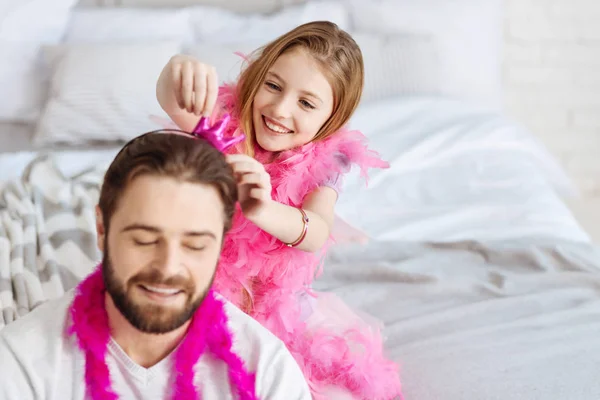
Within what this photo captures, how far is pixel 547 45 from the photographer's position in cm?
311

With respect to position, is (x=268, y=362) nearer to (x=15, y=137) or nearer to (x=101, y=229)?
(x=101, y=229)

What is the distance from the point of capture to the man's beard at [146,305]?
2.72ft

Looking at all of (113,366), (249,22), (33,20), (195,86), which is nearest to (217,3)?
(249,22)

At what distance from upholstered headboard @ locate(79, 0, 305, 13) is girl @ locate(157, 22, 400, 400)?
59.3 inches

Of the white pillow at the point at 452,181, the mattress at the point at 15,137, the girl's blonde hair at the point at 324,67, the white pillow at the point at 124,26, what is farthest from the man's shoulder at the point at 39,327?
the white pillow at the point at 124,26

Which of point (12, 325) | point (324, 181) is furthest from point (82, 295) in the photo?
point (324, 181)

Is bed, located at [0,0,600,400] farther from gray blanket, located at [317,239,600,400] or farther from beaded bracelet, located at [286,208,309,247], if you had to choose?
→ beaded bracelet, located at [286,208,309,247]

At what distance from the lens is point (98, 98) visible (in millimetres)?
2205

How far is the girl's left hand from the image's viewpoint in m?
0.91

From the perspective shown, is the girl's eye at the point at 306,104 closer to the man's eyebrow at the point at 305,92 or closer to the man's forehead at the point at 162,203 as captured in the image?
the man's eyebrow at the point at 305,92

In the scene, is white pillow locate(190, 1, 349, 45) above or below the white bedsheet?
above

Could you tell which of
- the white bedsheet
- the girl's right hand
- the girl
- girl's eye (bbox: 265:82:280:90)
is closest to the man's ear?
the girl's right hand

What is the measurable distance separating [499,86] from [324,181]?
1.78 meters

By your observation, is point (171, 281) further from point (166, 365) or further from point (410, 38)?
point (410, 38)
